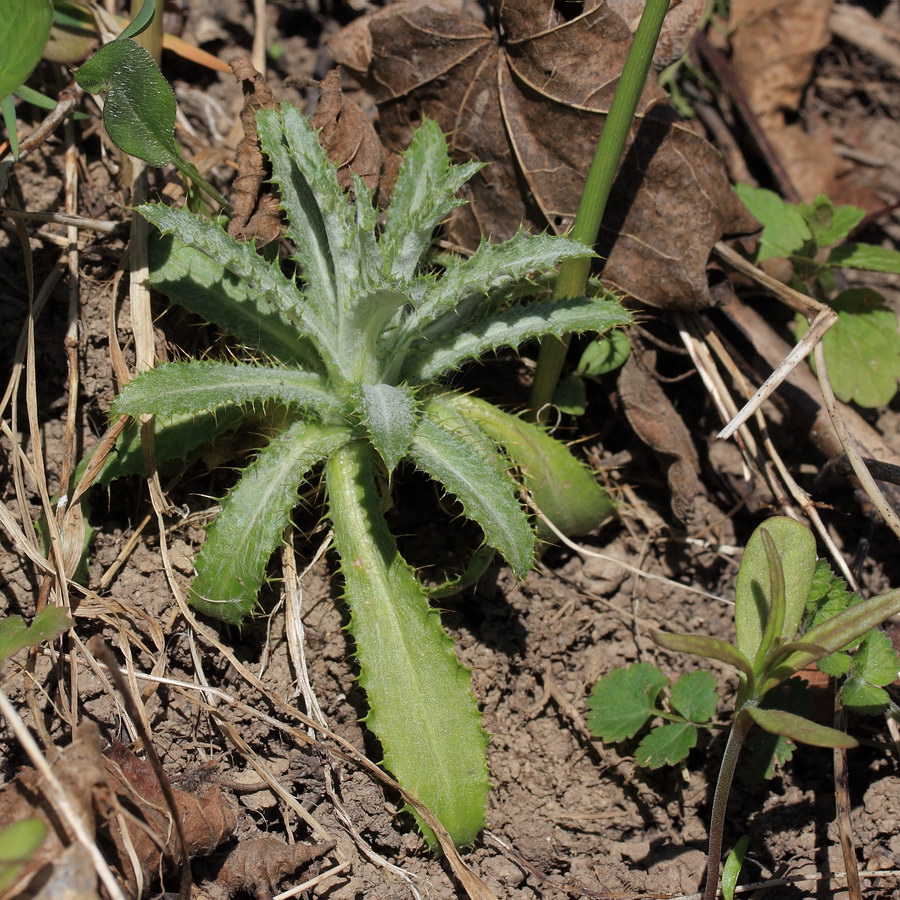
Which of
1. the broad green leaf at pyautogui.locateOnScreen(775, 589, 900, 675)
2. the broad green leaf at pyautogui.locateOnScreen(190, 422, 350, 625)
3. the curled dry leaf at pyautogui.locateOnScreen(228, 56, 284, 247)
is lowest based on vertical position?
the broad green leaf at pyautogui.locateOnScreen(775, 589, 900, 675)

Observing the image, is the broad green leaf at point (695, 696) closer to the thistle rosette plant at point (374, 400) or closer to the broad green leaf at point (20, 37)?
the thistle rosette plant at point (374, 400)

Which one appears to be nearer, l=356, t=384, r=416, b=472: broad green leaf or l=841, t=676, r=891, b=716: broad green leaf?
l=356, t=384, r=416, b=472: broad green leaf

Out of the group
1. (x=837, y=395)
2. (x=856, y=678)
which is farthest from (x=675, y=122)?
(x=856, y=678)

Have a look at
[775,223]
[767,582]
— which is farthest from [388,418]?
[775,223]

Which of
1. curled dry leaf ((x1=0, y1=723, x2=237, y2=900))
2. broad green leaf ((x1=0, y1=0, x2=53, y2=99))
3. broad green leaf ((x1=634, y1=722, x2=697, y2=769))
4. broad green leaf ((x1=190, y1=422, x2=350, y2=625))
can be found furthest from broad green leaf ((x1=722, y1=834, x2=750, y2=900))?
broad green leaf ((x1=0, y1=0, x2=53, y2=99))

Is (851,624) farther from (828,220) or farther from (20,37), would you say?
(20,37)

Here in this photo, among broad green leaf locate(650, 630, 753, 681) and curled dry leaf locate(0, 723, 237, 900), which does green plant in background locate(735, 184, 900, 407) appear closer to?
broad green leaf locate(650, 630, 753, 681)

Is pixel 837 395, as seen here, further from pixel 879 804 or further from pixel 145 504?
pixel 145 504
